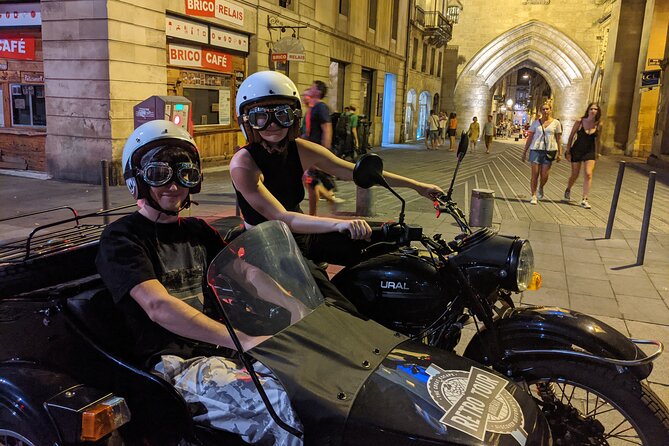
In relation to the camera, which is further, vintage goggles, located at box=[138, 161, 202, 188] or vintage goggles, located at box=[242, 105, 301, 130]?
vintage goggles, located at box=[242, 105, 301, 130]

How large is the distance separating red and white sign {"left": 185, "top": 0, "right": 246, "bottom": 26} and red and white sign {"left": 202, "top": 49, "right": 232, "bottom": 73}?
890mm

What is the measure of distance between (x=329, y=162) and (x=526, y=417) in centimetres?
201

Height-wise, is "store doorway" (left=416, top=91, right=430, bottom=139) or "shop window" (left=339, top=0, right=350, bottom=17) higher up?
"shop window" (left=339, top=0, right=350, bottom=17)

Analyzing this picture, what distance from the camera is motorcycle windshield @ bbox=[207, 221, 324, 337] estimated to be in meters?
1.77

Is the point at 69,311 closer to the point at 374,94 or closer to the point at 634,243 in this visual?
the point at 634,243

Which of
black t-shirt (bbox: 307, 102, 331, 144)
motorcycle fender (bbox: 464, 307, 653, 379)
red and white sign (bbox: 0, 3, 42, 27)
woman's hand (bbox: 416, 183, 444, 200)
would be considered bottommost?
motorcycle fender (bbox: 464, 307, 653, 379)

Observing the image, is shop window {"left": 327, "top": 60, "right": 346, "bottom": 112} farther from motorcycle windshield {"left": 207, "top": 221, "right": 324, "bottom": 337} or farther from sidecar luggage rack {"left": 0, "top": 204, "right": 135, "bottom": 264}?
motorcycle windshield {"left": 207, "top": 221, "right": 324, "bottom": 337}

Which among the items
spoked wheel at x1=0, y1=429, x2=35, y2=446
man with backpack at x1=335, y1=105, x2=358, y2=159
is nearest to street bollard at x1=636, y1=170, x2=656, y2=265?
spoked wheel at x1=0, y1=429, x2=35, y2=446

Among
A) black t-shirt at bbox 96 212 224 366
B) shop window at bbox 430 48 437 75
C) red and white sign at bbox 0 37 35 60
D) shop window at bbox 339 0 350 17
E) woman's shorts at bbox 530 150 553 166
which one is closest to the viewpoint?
black t-shirt at bbox 96 212 224 366

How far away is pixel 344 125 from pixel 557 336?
13120mm

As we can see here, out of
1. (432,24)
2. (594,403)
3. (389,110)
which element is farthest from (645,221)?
(432,24)

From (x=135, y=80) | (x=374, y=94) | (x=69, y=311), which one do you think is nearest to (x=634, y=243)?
(x=69, y=311)

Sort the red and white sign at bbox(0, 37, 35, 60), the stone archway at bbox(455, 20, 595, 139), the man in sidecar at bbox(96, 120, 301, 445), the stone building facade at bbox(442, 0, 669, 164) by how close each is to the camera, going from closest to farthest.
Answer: the man in sidecar at bbox(96, 120, 301, 445)
the red and white sign at bbox(0, 37, 35, 60)
the stone building facade at bbox(442, 0, 669, 164)
the stone archway at bbox(455, 20, 595, 139)

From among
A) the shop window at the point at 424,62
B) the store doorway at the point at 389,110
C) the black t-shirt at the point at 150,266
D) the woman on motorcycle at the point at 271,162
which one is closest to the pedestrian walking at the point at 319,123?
the woman on motorcycle at the point at 271,162
